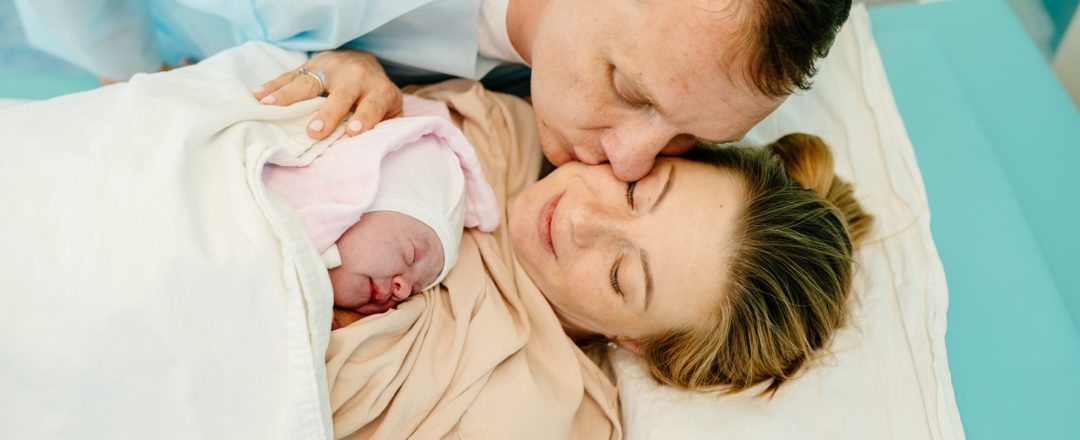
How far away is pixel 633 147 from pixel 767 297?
0.35m

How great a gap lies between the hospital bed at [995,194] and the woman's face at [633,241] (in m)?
0.56

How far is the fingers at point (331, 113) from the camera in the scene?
1.29 metres

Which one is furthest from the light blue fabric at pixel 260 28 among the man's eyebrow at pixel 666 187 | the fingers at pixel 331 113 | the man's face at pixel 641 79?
the man's eyebrow at pixel 666 187

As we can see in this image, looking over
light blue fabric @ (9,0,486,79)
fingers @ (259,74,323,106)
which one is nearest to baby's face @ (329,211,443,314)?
fingers @ (259,74,323,106)

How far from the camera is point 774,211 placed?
133 cm

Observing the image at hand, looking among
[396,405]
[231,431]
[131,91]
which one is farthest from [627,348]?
[131,91]

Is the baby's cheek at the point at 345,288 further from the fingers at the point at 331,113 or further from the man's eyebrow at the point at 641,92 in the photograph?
the man's eyebrow at the point at 641,92

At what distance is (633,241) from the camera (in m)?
1.29

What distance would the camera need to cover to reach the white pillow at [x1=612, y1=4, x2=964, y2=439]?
4.37 ft

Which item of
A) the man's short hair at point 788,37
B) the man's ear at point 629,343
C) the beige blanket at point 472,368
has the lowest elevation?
the man's ear at point 629,343

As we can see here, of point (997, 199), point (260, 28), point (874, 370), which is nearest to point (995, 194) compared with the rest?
point (997, 199)

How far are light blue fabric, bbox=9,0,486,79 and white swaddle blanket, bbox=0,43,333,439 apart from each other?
48 cm

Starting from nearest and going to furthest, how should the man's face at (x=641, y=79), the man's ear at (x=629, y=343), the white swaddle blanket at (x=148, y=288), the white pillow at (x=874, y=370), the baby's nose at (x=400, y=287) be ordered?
the white swaddle blanket at (x=148, y=288) → the man's face at (x=641, y=79) → the baby's nose at (x=400, y=287) → the white pillow at (x=874, y=370) → the man's ear at (x=629, y=343)

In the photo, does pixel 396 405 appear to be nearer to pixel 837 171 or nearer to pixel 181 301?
pixel 181 301
